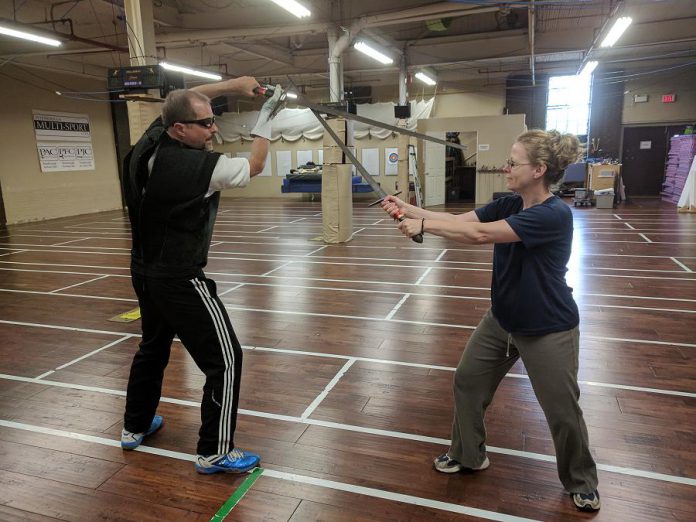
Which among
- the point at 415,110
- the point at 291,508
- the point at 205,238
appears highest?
the point at 415,110

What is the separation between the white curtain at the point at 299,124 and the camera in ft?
50.9

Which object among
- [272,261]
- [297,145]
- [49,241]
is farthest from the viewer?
[297,145]

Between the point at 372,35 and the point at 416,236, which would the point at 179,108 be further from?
the point at 372,35

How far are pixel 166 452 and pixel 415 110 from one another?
1284 centimetres

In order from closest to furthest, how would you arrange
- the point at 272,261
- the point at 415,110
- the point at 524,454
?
1. the point at 524,454
2. the point at 272,261
3. the point at 415,110

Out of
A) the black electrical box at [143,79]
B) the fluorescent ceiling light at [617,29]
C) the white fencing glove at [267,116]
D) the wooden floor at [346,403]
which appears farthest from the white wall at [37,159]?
the fluorescent ceiling light at [617,29]

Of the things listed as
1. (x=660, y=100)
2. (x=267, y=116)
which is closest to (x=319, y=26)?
(x=267, y=116)

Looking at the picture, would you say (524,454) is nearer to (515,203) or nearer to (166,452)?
(515,203)

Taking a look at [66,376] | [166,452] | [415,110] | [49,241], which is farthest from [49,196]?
[166,452]

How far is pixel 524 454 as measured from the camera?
248cm

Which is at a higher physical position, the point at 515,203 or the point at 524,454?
the point at 515,203

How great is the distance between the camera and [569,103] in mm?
16047

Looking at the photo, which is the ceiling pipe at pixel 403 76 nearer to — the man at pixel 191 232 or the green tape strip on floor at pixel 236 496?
the man at pixel 191 232

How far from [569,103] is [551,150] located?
16.1m
